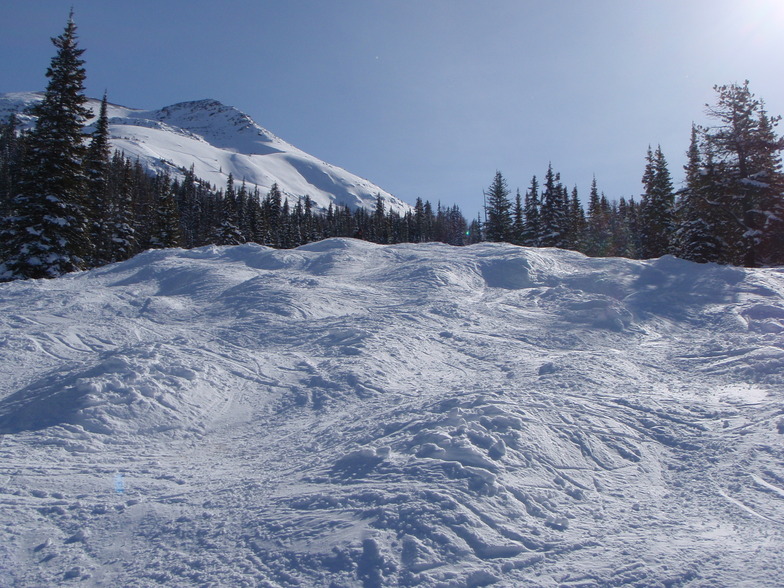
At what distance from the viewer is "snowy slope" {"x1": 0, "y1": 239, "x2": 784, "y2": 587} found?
3.94m

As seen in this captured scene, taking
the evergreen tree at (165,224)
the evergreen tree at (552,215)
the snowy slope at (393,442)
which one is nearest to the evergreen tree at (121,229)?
the evergreen tree at (165,224)

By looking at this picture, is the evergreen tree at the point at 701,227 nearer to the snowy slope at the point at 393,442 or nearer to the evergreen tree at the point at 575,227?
the snowy slope at the point at 393,442

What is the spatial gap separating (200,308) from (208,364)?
4.93 meters

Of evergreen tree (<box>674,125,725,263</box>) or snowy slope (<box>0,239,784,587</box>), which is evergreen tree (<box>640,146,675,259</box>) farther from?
snowy slope (<box>0,239,784,587</box>)

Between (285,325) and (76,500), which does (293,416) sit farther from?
(285,325)

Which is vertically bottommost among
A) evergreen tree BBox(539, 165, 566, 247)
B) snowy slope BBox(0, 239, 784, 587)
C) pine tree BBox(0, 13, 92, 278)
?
snowy slope BBox(0, 239, 784, 587)

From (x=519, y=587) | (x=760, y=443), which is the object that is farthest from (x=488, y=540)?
(x=760, y=443)

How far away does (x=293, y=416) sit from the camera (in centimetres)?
741

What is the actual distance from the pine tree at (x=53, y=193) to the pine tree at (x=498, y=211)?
38475 mm

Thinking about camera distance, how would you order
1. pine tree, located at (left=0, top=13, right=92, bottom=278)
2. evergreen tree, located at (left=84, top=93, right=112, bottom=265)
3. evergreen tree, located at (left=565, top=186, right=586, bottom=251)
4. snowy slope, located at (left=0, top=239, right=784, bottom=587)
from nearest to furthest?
snowy slope, located at (left=0, top=239, right=784, bottom=587), pine tree, located at (left=0, top=13, right=92, bottom=278), evergreen tree, located at (left=84, top=93, right=112, bottom=265), evergreen tree, located at (left=565, top=186, right=586, bottom=251)

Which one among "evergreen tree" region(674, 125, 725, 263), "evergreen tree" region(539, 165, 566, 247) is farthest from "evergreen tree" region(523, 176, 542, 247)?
"evergreen tree" region(674, 125, 725, 263)

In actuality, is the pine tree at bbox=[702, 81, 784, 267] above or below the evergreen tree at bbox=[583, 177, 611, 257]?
below

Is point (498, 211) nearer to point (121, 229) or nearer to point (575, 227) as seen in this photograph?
point (575, 227)

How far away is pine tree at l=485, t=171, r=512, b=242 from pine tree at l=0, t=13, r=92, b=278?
38.5 meters
